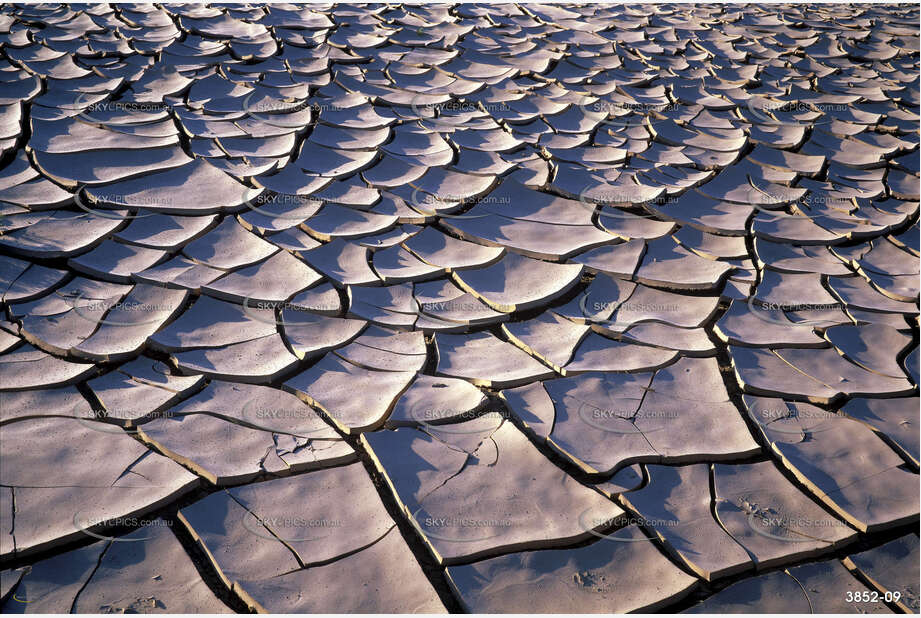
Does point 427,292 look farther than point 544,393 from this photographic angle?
Yes

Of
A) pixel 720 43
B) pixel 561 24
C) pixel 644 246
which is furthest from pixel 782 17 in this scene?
pixel 644 246

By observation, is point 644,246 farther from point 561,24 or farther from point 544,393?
point 561,24

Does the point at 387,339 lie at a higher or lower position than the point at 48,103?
lower

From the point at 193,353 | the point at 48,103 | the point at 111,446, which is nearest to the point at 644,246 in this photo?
the point at 193,353

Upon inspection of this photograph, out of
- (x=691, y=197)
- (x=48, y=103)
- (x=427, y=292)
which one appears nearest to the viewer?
(x=427, y=292)

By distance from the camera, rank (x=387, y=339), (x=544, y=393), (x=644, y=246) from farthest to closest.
Answer: (x=644, y=246), (x=387, y=339), (x=544, y=393)

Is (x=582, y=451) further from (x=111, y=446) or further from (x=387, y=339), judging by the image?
(x=111, y=446)
